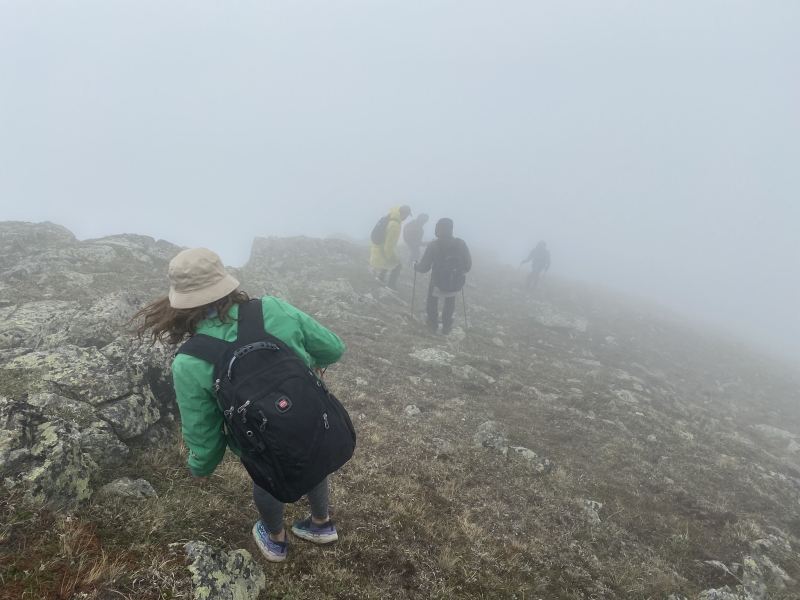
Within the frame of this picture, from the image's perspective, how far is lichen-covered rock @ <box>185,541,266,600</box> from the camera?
3.54 metres

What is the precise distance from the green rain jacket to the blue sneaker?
129 centimetres

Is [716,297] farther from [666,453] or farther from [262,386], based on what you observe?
[262,386]

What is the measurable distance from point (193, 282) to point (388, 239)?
19.9m

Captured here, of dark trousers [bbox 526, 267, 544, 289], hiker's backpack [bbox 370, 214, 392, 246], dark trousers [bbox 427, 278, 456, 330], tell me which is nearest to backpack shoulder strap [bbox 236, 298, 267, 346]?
dark trousers [bbox 427, 278, 456, 330]

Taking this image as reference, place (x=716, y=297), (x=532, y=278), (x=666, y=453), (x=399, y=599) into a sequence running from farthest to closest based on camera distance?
(x=716, y=297), (x=532, y=278), (x=666, y=453), (x=399, y=599)

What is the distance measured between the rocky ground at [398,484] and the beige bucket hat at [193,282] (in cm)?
250

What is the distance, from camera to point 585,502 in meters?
7.31

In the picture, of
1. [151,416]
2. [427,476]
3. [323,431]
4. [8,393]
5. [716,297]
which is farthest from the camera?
[716,297]

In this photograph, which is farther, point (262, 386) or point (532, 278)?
point (532, 278)

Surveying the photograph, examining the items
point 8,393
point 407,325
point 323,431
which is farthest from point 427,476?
point 407,325

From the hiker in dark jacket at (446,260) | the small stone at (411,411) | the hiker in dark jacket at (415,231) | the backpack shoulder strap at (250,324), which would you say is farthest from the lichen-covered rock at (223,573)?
the hiker in dark jacket at (415,231)

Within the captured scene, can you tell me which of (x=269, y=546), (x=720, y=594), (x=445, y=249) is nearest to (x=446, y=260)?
(x=445, y=249)

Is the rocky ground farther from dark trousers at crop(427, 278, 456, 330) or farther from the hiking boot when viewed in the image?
dark trousers at crop(427, 278, 456, 330)

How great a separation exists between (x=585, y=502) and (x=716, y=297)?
17887 cm
